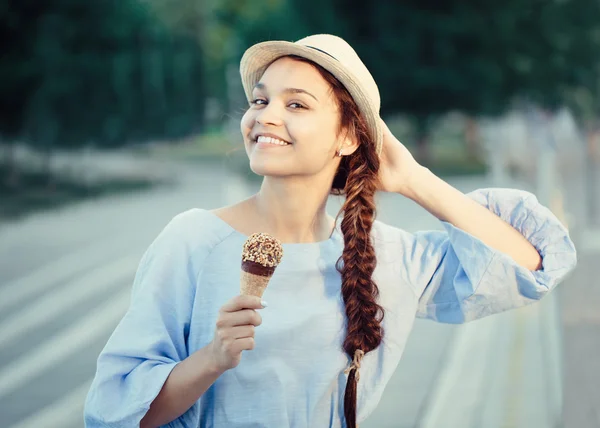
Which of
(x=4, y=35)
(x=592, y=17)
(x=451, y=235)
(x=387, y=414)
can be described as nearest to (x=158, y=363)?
(x=451, y=235)

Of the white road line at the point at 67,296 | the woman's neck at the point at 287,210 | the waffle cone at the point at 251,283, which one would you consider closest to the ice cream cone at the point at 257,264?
the waffle cone at the point at 251,283

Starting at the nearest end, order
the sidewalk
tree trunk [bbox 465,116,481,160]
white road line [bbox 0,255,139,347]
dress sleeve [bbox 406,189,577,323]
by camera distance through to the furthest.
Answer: dress sleeve [bbox 406,189,577,323] → the sidewalk → white road line [bbox 0,255,139,347] → tree trunk [bbox 465,116,481,160]

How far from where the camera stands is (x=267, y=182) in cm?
281

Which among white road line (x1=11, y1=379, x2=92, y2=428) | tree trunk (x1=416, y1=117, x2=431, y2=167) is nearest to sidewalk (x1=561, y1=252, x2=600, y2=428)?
white road line (x1=11, y1=379, x2=92, y2=428)

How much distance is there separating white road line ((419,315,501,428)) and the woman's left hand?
335 centimetres

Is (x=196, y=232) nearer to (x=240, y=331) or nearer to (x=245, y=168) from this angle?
(x=240, y=331)

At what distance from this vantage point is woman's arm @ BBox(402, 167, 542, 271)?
292 cm

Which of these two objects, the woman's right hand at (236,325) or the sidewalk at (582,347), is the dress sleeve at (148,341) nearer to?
the woman's right hand at (236,325)

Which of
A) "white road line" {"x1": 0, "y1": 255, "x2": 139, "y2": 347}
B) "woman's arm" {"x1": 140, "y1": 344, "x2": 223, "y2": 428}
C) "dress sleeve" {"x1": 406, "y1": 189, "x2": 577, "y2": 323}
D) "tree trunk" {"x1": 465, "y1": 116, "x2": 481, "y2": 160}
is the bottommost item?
"woman's arm" {"x1": 140, "y1": 344, "x2": 223, "y2": 428}

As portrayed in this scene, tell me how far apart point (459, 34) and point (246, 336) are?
35.1 metres

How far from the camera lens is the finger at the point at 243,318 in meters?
2.36

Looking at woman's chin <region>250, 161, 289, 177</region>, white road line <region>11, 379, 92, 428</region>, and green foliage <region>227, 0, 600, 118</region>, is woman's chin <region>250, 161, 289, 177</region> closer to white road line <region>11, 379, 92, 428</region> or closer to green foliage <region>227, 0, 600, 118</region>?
white road line <region>11, 379, 92, 428</region>

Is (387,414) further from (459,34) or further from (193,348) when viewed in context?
(459,34)

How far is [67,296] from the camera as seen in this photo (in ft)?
36.4
